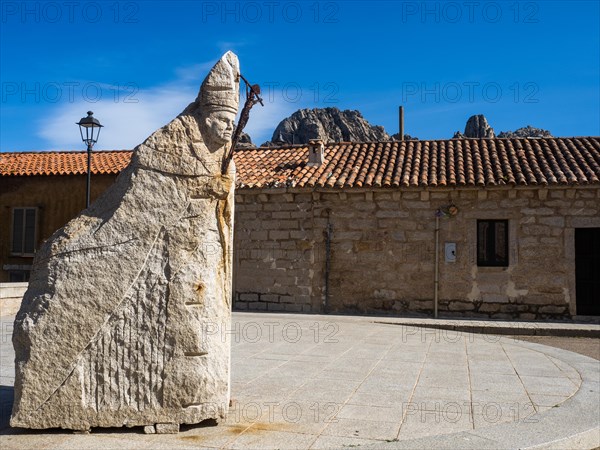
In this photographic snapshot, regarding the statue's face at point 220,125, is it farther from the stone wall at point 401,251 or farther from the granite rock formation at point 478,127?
the granite rock formation at point 478,127

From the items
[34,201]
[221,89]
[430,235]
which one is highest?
[34,201]

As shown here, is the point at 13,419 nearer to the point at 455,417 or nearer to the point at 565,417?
the point at 455,417

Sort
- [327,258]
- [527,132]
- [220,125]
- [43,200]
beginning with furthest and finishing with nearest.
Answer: [527,132] → [43,200] → [327,258] → [220,125]

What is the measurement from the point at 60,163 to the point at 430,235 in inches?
531

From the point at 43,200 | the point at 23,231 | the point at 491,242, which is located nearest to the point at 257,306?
the point at 491,242

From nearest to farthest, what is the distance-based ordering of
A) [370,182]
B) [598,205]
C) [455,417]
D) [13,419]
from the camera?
[13,419]
[455,417]
[598,205]
[370,182]

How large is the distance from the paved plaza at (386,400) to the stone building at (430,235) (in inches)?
181

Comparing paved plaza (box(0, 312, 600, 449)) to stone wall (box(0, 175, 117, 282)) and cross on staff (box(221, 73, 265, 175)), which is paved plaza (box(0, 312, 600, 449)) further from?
stone wall (box(0, 175, 117, 282))

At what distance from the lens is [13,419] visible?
3816 mm

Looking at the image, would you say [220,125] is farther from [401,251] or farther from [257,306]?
[257,306]

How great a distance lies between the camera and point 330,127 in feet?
145

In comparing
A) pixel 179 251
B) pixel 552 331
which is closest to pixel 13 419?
pixel 179 251

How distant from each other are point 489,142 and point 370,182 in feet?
14.1

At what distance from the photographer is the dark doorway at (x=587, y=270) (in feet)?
42.3
